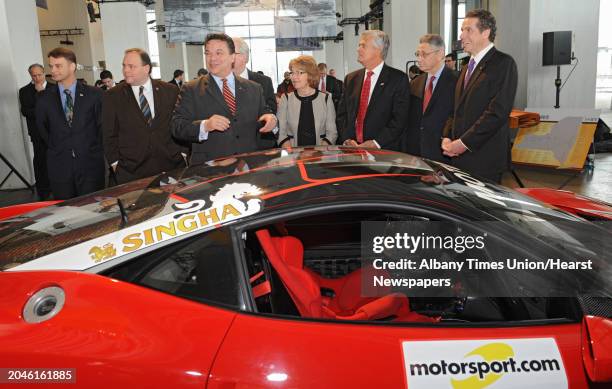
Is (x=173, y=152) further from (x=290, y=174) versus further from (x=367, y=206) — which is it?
(x=367, y=206)

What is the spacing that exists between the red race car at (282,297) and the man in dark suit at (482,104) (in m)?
1.79

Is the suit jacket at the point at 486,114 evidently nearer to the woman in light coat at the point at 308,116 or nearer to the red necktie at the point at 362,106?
the red necktie at the point at 362,106

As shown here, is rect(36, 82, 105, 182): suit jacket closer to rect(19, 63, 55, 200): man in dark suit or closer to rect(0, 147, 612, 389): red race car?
rect(0, 147, 612, 389): red race car

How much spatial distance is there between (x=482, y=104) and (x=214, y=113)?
1.83 meters

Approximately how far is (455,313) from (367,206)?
58cm

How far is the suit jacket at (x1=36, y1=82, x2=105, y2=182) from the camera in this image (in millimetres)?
4109

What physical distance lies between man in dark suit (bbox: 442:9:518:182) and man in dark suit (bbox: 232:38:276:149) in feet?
4.16

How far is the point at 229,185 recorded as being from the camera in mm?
1720

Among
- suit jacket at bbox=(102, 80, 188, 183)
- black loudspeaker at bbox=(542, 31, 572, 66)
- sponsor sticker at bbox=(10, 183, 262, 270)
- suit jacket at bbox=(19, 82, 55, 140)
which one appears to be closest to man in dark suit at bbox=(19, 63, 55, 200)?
suit jacket at bbox=(19, 82, 55, 140)

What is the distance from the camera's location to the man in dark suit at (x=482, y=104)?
11.6 ft

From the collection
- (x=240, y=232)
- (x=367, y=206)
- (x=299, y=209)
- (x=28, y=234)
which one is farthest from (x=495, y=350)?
(x=28, y=234)

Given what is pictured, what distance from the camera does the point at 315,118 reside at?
14.8ft

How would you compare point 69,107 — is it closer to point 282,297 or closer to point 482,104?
point 482,104

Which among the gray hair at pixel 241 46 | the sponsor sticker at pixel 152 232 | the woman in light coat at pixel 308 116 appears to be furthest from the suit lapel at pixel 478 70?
the sponsor sticker at pixel 152 232
